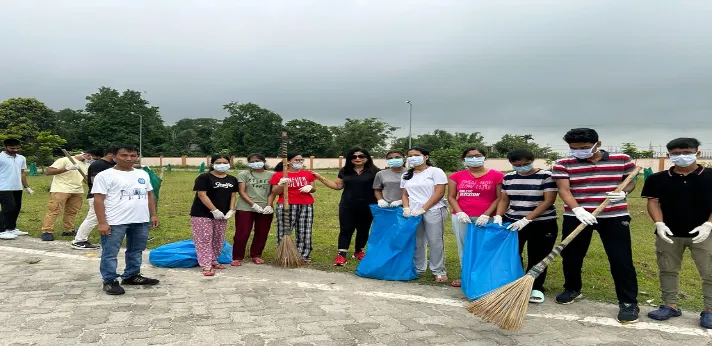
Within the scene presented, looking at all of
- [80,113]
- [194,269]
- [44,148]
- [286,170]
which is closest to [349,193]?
[286,170]

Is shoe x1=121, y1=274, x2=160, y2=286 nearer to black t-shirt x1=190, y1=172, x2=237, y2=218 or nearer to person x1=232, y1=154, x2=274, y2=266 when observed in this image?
black t-shirt x1=190, y1=172, x2=237, y2=218

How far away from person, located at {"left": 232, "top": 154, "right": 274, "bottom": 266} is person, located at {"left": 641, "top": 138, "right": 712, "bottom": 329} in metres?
4.27

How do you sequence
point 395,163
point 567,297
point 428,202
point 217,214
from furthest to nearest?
point 395,163, point 217,214, point 428,202, point 567,297

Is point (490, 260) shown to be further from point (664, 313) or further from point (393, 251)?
point (664, 313)

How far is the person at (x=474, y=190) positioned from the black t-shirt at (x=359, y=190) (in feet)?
4.00

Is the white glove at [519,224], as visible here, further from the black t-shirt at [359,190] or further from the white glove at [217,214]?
the white glove at [217,214]

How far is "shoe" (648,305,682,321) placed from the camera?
418 centimetres

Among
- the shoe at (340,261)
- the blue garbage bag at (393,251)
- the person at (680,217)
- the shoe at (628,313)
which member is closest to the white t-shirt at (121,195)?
the shoe at (340,261)

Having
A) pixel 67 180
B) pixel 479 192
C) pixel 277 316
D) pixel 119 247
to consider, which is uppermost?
pixel 479 192

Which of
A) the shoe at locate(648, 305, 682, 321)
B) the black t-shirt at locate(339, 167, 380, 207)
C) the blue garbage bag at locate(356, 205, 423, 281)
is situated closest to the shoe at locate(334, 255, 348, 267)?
the blue garbage bag at locate(356, 205, 423, 281)

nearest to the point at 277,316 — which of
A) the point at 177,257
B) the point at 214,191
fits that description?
the point at 214,191

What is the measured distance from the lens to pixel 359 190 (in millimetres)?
6031

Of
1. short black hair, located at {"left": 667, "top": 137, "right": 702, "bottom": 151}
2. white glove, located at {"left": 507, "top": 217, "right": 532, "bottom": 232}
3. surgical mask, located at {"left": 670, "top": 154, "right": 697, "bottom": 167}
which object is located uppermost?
short black hair, located at {"left": 667, "top": 137, "right": 702, "bottom": 151}

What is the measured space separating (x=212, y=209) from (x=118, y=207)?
106 cm
